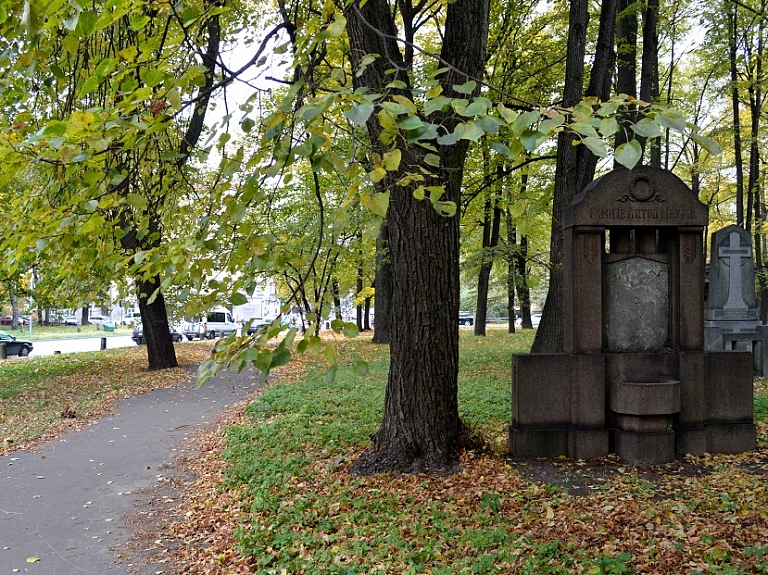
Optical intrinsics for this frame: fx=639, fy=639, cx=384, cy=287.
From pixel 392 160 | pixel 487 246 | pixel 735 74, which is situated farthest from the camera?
pixel 487 246

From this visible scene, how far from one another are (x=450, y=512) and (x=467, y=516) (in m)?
0.15

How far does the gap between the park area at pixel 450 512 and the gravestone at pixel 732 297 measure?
4382mm

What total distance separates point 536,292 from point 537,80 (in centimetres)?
4118

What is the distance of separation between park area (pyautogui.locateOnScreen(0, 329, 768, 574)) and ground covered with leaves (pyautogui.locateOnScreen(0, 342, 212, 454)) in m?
3.93

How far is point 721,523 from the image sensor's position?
482 cm

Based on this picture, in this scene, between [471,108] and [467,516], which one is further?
[467,516]

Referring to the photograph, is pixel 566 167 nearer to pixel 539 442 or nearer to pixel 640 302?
pixel 640 302

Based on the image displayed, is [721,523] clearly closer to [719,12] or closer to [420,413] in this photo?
[420,413]

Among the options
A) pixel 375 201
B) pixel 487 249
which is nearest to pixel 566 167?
pixel 487 249

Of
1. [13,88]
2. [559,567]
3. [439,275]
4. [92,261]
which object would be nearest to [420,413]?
[439,275]

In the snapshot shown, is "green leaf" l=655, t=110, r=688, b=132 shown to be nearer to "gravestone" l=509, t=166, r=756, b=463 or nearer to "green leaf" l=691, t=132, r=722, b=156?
"green leaf" l=691, t=132, r=722, b=156

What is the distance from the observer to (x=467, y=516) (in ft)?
17.4

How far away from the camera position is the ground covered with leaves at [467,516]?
14.6ft

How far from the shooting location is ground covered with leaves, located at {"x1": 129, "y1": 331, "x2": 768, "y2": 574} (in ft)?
14.6
